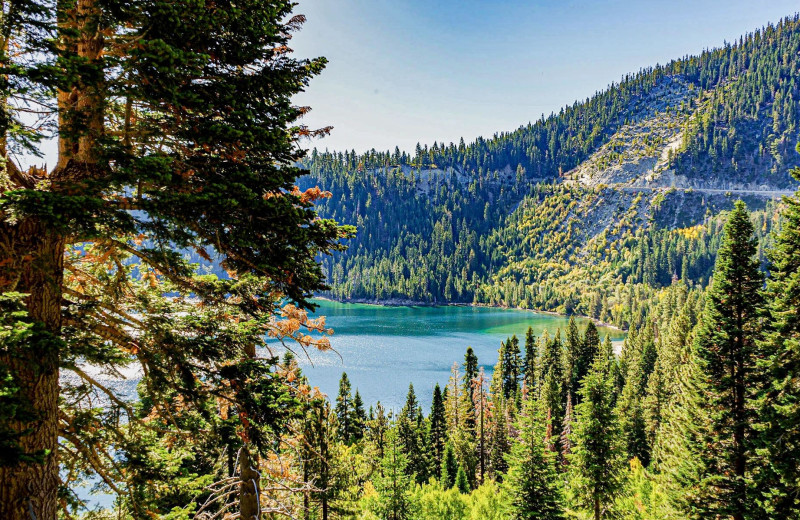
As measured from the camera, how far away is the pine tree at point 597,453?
18031mm

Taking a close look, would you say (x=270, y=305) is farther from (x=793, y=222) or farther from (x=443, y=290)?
(x=443, y=290)

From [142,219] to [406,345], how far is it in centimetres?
9039

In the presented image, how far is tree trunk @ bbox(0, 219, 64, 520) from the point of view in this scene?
3.77 m

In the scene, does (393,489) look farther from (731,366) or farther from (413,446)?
(731,366)

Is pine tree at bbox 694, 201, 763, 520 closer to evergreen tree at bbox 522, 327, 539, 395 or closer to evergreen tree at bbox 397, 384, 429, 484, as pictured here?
evergreen tree at bbox 397, 384, 429, 484

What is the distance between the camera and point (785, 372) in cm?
1138

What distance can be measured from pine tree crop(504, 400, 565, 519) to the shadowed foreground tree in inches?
648

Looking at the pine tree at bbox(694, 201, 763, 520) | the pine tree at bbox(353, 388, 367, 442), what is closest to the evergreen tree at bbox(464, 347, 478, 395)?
the pine tree at bbox(353, 388, 367, 442)

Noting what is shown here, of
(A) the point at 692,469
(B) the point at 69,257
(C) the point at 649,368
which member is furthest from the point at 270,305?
(C) the point at 649,368

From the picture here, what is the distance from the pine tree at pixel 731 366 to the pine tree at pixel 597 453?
4.14 meters

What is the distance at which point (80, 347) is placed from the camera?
4336 mm

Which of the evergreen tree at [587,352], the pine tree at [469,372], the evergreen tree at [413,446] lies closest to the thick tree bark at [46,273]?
the evergreen tree at [413,446]

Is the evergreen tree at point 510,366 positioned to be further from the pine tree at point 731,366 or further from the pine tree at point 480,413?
the pine tree at point 731,366

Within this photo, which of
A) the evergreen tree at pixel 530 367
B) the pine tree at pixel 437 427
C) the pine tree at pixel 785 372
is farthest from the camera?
the evergreen tree at pixel 530 367
